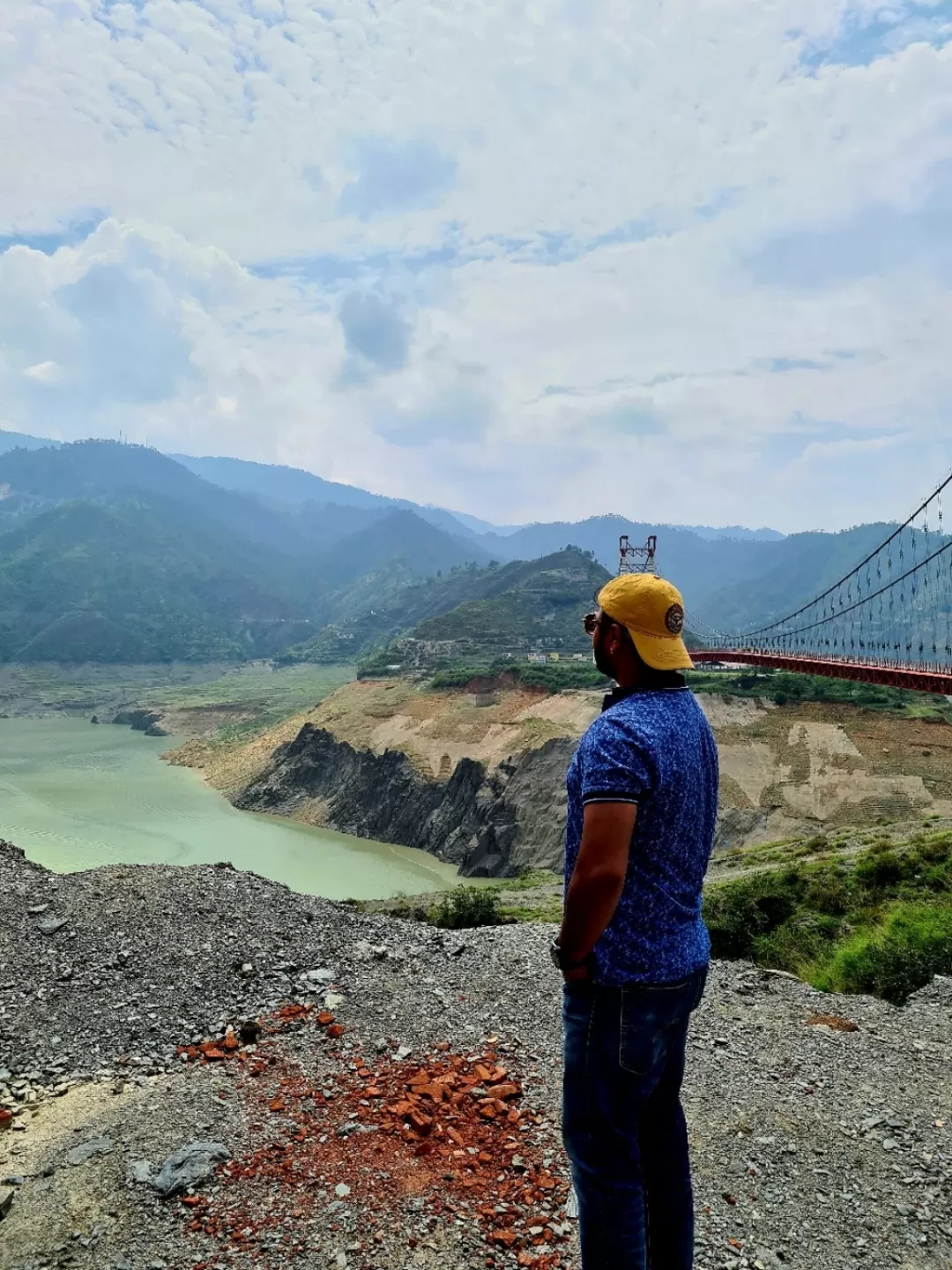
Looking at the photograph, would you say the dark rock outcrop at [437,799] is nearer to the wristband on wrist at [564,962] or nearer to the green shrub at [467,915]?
the green shrub at [467,915]

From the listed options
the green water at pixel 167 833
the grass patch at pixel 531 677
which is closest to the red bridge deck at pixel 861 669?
the grass patch at pixel 531 677

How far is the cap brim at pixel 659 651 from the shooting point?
2404mm

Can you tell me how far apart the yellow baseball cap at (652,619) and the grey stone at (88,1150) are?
425 cm

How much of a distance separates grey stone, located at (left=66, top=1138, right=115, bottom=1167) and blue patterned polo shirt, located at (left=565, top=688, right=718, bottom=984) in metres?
3.76

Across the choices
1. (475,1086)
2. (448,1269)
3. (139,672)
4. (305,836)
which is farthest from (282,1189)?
(139,672)

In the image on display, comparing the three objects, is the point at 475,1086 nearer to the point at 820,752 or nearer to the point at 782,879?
the point at 782,879

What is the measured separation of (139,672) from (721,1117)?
12050 centimetres

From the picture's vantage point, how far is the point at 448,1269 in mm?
3484

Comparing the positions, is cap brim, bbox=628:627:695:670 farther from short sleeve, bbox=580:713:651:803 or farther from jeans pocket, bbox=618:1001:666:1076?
jeans pocket, bbox=618:1001:666:1076

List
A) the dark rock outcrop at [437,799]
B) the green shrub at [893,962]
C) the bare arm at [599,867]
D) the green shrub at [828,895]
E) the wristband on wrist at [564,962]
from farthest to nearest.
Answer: the dark rock outcrop at [437,799]
the green shrub at [828,895]
the green shrub at [893,962]
the wristband on wrist at [564,962]
the bare arm at [599,867]

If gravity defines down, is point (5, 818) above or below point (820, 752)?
below

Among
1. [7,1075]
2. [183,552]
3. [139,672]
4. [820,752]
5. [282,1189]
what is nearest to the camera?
[282,1189]

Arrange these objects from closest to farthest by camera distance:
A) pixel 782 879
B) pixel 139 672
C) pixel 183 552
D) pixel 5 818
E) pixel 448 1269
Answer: pixel 448 1269 < pixel 782 879 < pixel 5 818 < pixel 139 672 < pixel 183 552

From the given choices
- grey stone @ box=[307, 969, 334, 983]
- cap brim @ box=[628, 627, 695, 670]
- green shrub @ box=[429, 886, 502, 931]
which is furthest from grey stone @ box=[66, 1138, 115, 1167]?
green shrub @ box=[429, 886, 502, 931]
